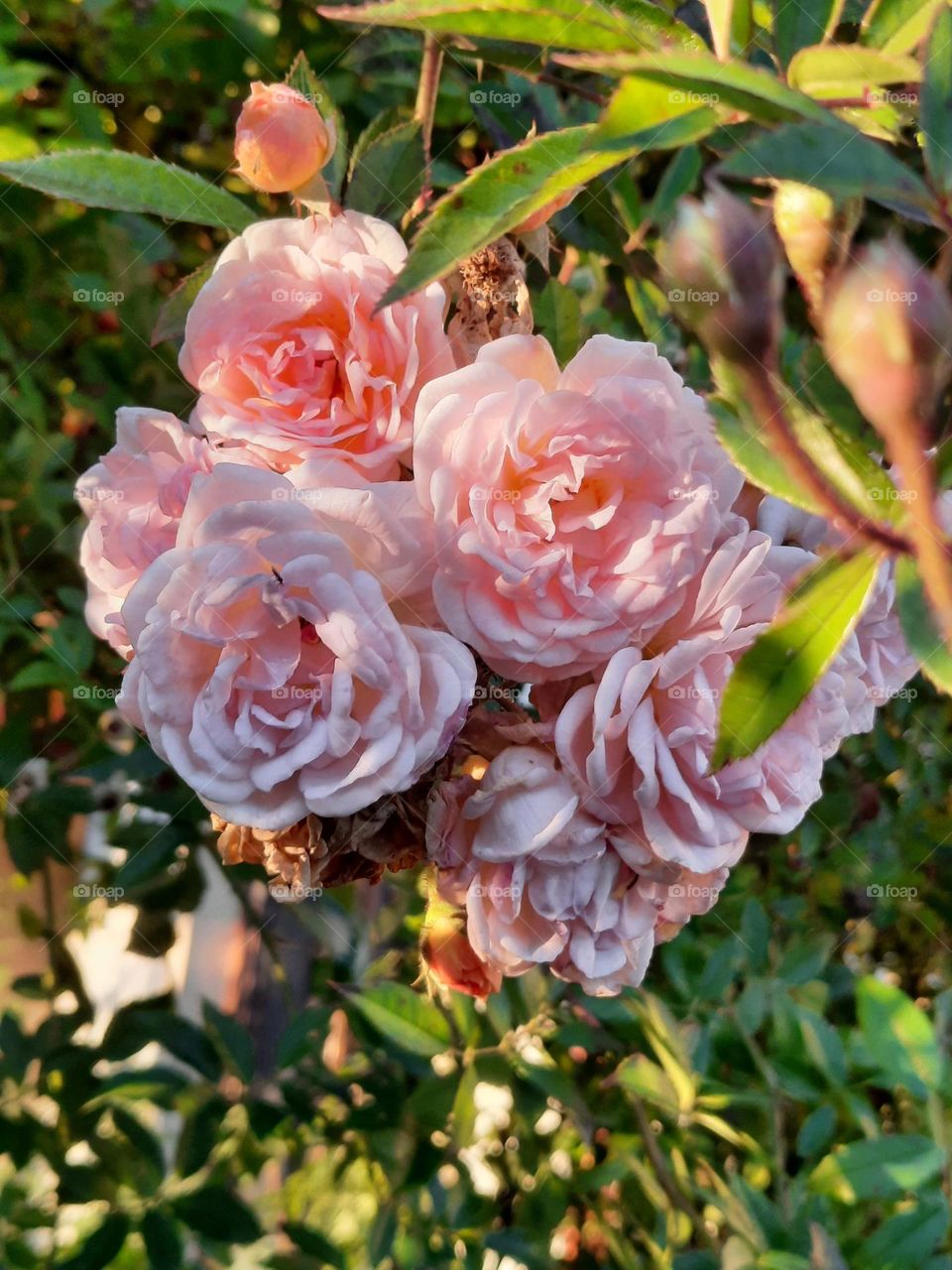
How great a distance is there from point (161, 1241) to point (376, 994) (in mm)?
297

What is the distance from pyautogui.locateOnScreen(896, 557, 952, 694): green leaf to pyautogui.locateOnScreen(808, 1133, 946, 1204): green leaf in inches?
22.4

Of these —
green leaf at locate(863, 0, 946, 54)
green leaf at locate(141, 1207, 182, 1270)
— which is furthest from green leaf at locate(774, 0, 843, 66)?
green leaf at locate(141, 1207, 182, 1270)

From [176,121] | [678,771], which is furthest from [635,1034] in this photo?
[176,121]

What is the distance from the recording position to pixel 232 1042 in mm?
900

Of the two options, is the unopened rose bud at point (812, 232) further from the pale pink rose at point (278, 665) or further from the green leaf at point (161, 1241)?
the green leaf at point (161, 1241)

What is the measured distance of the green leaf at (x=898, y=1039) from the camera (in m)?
0.81

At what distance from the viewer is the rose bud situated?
543 millimetres

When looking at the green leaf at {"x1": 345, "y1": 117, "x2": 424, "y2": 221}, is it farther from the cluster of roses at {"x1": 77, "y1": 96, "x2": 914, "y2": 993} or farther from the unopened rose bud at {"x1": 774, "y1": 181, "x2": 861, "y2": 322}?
the unopened rose bud at {"x1": 774, "y1": 181, "x2": 861, "y2": 322}

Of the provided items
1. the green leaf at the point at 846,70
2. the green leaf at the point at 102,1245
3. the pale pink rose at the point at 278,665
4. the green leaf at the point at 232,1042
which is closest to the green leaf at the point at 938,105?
the green leaf at the point at 846,70

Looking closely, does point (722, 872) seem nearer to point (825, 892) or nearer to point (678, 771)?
point (678, 771)

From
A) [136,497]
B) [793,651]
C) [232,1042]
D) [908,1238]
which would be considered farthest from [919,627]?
[232,1042]

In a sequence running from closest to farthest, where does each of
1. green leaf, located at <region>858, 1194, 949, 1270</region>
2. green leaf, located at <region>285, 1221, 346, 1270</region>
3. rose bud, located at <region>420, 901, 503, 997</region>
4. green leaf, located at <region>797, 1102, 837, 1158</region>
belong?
rose bud, located at <region>420, 901, 503, 997</region>
green leaf, located at <region>858, 1194, 949, 1270</region>
green leaf, located at <region>797, 1102, 837, 1158</region>
green leaf, located at <region>285, 1221, 346, 1270</region>

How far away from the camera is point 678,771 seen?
456mm

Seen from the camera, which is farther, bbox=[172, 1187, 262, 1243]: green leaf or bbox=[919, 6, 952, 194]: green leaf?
bbox=[172, 1187, 262, 1243]: green leaf
